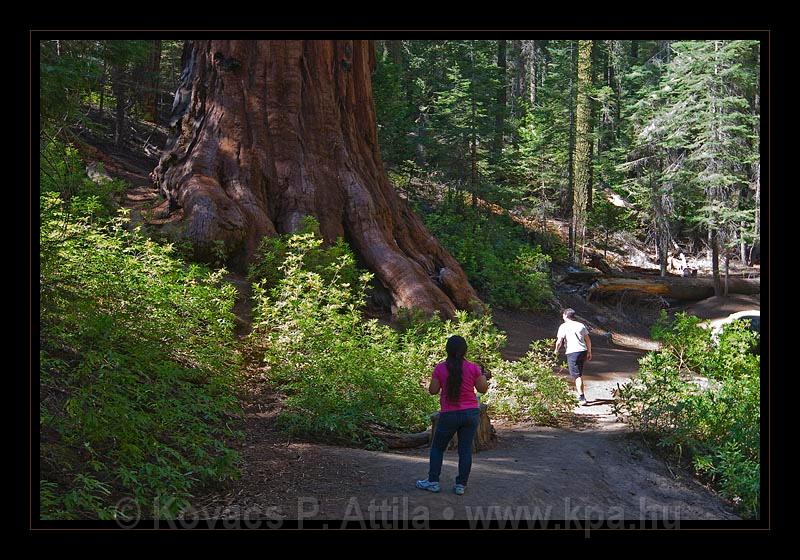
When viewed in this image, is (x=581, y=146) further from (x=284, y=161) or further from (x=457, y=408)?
(x=457, y=408)

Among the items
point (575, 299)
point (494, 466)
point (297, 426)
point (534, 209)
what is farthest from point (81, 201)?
point (534, 209)

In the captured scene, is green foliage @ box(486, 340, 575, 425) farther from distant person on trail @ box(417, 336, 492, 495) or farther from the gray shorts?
distant person on trail @ box(417, 336, 492, 495)

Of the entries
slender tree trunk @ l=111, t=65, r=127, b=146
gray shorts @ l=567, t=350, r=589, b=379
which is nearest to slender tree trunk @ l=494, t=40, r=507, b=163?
slender tree trunk @ l=111, t=65, r=127, b=146

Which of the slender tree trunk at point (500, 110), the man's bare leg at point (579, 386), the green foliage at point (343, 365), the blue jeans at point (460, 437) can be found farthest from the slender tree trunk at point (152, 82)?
the blue jeans at point (460, 437)

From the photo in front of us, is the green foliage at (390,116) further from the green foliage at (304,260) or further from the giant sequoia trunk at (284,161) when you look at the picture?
the green foliage at (304,260)

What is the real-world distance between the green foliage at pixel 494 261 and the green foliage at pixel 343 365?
25.1ft

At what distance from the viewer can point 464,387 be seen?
19.9 ft

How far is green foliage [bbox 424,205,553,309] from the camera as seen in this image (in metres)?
20.3

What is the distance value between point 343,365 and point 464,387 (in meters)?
3.29

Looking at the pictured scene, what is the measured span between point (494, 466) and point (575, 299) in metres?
17.0

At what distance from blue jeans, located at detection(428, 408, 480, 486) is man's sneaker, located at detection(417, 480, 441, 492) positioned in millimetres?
36

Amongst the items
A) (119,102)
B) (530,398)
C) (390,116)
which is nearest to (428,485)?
(530,398)
